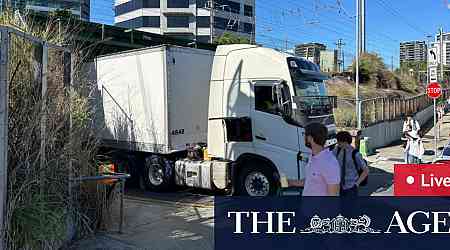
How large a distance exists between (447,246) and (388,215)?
40.1 inches

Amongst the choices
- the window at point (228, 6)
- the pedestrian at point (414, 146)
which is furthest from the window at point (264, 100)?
→ the window at point (228, 6)

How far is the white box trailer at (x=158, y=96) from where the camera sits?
1033cm

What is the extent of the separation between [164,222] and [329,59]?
44.0 meters

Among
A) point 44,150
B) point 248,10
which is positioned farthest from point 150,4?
point 44,150

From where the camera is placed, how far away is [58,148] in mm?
5652

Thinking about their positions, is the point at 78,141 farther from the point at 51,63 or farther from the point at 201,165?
the point at 201,165

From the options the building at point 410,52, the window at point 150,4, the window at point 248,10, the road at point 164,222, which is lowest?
the road at point 164,222

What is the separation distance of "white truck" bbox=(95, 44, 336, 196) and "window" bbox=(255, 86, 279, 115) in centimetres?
2

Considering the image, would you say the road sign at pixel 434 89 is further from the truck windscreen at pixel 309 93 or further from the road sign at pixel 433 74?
the truck windscreen at pixel 309 93

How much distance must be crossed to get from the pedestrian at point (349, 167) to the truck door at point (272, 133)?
272 cm

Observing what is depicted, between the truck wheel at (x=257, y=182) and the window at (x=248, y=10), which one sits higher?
the window at (x=248, y=10)

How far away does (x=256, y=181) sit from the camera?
9742 mm

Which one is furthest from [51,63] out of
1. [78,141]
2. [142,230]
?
[142,230]

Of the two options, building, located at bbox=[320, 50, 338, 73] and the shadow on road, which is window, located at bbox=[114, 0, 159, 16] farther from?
the shadow on road
